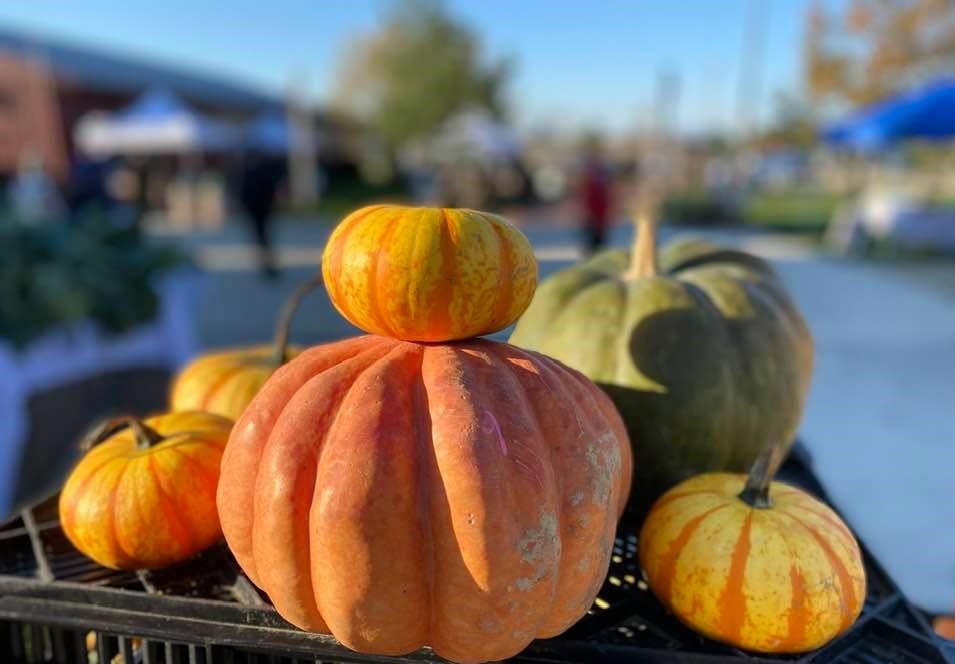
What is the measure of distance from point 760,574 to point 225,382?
1307 mm

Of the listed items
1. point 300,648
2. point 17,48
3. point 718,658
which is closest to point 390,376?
point 300,648

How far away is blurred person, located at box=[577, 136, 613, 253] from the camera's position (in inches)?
471

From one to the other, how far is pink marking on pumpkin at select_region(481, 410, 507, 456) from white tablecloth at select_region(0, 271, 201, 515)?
3223 millimetres

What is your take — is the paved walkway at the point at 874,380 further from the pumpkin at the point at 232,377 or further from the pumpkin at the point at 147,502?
the pumpkin at the point at 147,502

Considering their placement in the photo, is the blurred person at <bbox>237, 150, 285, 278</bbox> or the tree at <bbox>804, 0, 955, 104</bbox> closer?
the blurred person at <bbox>237, 150, 285, 278</bbox>

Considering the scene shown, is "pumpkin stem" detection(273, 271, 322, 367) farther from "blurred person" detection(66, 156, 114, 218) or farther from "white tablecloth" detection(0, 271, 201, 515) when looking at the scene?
"blurred person" detection(66, 156, 114, 218)

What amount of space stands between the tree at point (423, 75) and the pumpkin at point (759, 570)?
104 feet

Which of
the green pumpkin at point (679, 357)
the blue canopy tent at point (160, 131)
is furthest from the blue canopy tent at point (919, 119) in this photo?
the green pumpkin at point (679, 357)

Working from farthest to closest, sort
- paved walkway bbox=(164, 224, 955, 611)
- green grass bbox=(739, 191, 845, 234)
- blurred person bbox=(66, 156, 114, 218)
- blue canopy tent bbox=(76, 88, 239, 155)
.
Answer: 1. green grass bbox=(739, 191, 845, 234)
2. blue canopy tent bbox=(76, 88, 239, 155)
3. blurred person bbox=(66, 156, 114, 218)
4. paved walkway bbox=(164, 224, 955, 611)

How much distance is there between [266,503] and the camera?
1.12 m

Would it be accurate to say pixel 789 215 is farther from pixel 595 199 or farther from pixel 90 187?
pixel 90 187

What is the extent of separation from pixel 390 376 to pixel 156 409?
14.4ft

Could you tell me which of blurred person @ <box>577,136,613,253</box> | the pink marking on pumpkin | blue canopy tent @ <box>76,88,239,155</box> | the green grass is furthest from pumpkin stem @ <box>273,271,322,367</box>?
the green grass

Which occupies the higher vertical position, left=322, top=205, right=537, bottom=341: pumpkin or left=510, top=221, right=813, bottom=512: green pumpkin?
left=322, top=205, right=537, bottom=341: pumpkin
